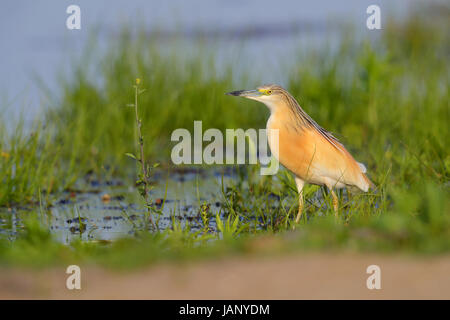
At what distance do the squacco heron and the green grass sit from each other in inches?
6.9

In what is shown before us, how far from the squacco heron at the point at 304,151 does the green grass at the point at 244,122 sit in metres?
0.18

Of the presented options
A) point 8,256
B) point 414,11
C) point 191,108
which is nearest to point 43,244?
point 8,256

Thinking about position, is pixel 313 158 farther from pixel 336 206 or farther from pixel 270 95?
pixel 270 95

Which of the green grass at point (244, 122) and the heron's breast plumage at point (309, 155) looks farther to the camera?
the green grass at point (244, 122)

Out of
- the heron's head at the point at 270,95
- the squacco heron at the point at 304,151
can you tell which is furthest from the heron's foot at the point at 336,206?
the heron's head at the point at 270,95

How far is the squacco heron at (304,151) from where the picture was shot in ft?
19.9

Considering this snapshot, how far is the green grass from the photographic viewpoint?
660 cm

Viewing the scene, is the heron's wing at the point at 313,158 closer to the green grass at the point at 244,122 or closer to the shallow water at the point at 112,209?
the green grass at the point at 244,122

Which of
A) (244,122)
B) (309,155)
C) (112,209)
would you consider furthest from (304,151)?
(244,122)

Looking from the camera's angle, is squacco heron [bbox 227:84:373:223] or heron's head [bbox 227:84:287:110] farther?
heron's head [bbox 227:84:287:110]

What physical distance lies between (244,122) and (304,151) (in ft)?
13.6

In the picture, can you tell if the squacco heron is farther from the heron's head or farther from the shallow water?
the shallow water

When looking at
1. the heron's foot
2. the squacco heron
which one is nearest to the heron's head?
the squacco heron
